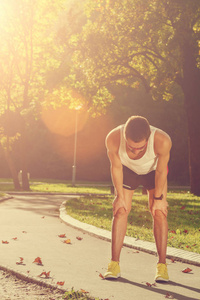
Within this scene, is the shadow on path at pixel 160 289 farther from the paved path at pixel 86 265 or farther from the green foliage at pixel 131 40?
the green foliage at pixel 131 40

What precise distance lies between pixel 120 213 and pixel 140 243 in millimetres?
2717

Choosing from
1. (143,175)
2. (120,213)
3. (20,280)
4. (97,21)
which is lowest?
(20,280)

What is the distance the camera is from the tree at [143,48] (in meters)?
20.7

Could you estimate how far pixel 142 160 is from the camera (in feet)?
17.4

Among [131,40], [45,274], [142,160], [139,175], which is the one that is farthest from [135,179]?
[131,40]

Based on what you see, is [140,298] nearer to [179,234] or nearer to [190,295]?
[190,295]

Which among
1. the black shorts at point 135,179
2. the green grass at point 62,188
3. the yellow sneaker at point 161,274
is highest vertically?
the black shorts at point 135,179

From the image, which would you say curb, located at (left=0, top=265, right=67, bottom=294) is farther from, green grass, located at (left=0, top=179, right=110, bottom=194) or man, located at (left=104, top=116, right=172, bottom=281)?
green grass, located at (left=0, top=179, right=110, bottom=194)

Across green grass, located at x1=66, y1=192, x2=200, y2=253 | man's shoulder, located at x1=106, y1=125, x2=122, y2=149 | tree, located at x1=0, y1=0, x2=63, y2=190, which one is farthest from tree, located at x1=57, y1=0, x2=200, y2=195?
man's shoulder, located at x1=106, y1=125, x2=122, y2=149

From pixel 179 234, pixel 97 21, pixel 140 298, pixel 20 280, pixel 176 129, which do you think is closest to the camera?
pixel 140 298

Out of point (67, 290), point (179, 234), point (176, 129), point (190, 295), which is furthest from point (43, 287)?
point (176, 129)

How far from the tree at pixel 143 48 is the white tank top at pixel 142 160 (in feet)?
50.1

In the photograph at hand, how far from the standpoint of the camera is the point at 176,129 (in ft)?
146

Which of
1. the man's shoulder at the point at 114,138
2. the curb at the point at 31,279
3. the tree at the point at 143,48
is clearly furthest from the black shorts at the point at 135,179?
the tree at the point at 143,48
